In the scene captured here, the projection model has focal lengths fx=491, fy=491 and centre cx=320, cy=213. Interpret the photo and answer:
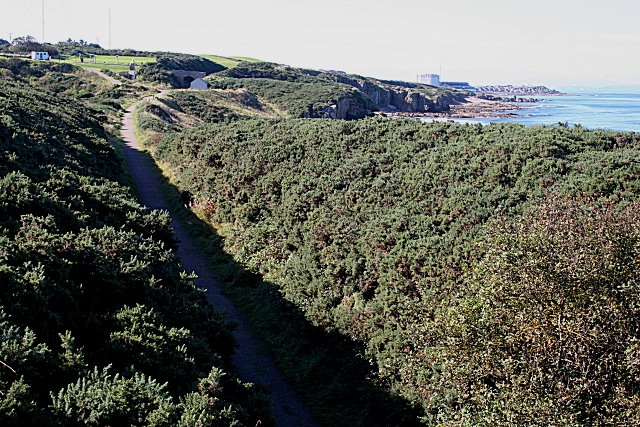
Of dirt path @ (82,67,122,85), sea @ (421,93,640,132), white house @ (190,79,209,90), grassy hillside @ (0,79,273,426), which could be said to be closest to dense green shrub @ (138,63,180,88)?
white house @ (190,79,209,90)

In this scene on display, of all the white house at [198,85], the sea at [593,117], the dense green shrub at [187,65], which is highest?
the dense green shrub at [187,65]

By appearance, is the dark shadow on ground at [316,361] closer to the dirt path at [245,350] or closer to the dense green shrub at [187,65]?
the dirt path at [245,350]

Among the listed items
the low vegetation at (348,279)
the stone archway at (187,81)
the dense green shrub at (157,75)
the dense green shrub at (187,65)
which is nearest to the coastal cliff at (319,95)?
the stone archway at (187,81)

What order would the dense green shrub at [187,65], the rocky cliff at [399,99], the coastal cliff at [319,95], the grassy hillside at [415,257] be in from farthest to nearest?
the rocky cliff at [399,99] < the dense green shrub at [187,65] < the coastal cliff at [319,95] < the grassy hillside at [415,257]

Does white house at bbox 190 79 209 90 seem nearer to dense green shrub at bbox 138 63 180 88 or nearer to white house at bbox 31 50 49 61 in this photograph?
dense green shrub at bbox 138 63 180 88

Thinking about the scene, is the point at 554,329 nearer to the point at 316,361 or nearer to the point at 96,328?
the point at 316,361

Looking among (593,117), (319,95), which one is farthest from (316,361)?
(319,95)
